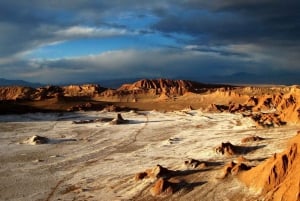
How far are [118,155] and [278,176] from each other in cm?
1254

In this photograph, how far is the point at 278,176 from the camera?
62.3ft

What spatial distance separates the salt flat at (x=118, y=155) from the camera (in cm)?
2153

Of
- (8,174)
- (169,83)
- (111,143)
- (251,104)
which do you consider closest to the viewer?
(8,174)

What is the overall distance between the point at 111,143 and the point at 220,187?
1550cm

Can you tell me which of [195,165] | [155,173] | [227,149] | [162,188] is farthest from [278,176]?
[227,149]

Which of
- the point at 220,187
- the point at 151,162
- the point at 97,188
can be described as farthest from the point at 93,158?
the point at 220,187

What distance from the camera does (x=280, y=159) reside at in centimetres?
1941

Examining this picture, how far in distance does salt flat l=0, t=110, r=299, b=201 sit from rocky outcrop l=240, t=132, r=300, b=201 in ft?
1.57

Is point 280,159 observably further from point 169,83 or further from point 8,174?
point 169,83

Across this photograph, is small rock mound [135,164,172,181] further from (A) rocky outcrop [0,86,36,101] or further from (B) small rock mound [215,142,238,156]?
(A) rocky outcrop [0,86,36,101]

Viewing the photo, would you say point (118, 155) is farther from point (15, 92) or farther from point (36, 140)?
point (15, 92)

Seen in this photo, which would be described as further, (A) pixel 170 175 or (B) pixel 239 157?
(B) pixel 239 157

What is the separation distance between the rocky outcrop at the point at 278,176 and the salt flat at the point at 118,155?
0.48 metres

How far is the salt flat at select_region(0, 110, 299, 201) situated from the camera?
70.6ft
